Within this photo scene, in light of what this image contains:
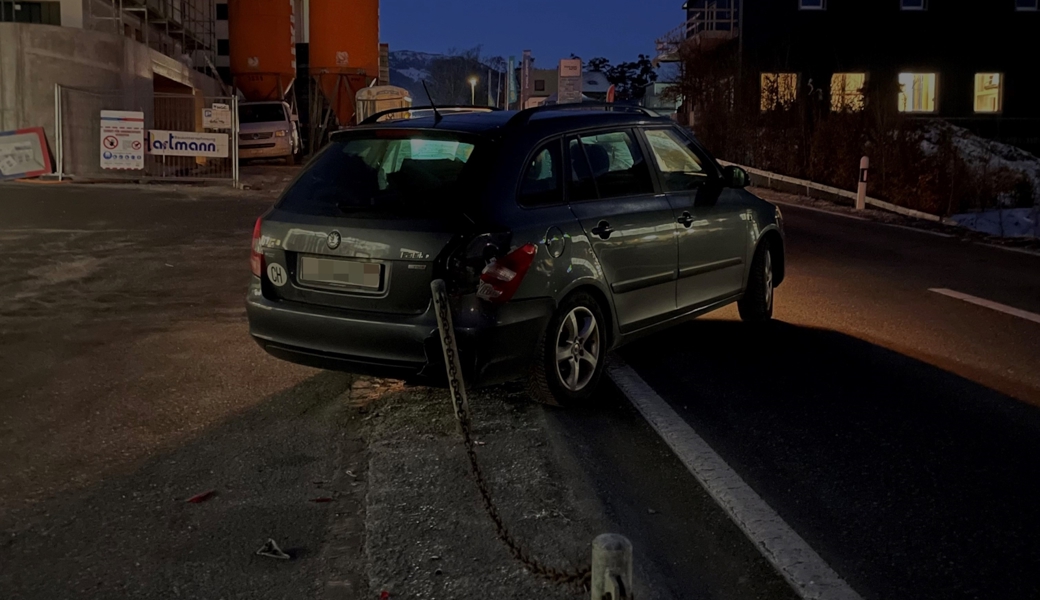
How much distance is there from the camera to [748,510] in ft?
14.7

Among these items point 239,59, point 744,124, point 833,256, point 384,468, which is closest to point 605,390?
point 384,468

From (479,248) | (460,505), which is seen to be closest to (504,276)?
(479,248)

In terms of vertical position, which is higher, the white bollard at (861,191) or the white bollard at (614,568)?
the white bollard at (861,191)

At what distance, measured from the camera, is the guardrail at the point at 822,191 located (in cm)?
1939

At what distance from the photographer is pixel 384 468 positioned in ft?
16.6

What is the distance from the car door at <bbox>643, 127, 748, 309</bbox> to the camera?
23.2 ft

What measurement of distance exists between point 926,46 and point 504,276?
40.5 m

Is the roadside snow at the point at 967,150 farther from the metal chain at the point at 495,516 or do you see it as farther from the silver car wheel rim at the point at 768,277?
the metal chain at the point at 495,516

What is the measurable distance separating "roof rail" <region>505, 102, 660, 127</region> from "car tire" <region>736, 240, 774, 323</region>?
1.52 metres

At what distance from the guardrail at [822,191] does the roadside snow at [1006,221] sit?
537 millimetres

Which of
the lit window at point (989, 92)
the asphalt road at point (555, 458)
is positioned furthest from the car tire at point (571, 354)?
the lit window at point (989, 92)

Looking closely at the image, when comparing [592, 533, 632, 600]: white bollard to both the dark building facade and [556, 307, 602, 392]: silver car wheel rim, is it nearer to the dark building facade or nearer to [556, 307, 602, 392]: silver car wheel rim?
[556, 307, 602, 392]: silver car wheel rim

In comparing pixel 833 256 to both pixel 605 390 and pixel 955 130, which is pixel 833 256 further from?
pixel 955 130

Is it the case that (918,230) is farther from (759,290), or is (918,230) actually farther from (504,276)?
(504,276)
